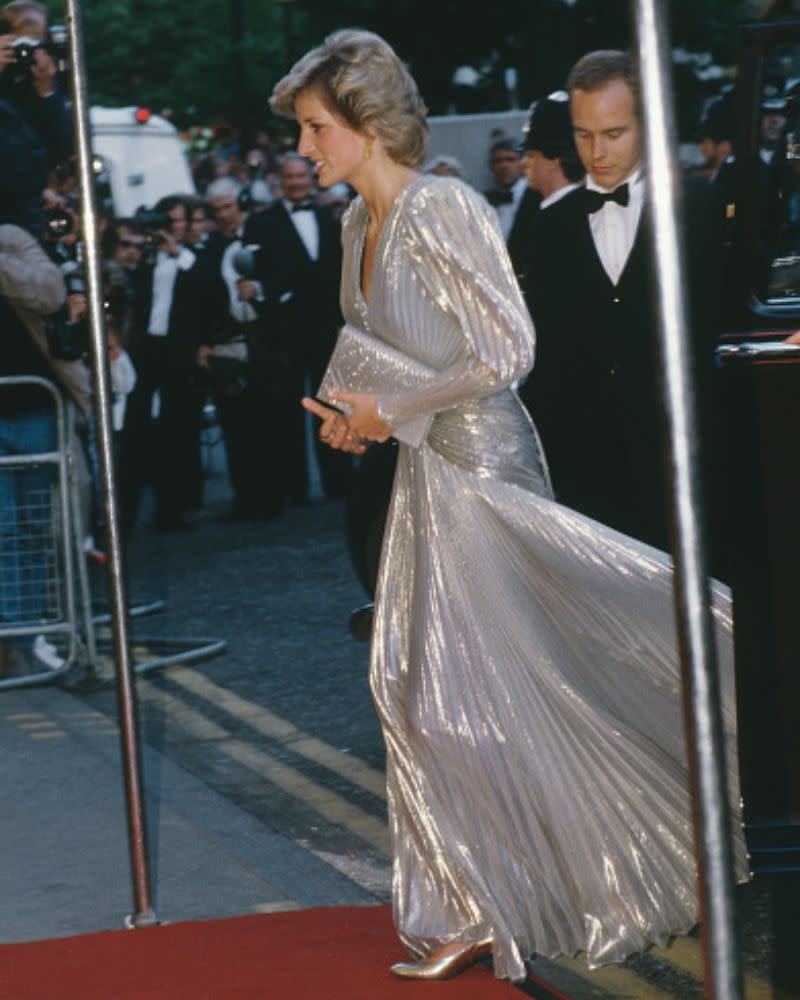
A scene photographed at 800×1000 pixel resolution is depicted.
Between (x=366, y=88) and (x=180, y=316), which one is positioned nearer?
(x=366, y=88)

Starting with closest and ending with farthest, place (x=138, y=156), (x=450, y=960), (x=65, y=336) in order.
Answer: (x=450, y=960), (x=65, y=336), (x=138, y=156)

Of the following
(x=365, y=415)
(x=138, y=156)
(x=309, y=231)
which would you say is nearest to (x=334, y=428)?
(x=365, y=415)

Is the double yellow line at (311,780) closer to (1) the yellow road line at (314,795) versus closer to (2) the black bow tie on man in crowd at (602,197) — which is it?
(1) the yellow road line at (314,795)

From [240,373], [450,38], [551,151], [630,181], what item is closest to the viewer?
[630,181]

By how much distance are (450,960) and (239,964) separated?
1.66 feet

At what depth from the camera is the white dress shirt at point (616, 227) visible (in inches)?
232

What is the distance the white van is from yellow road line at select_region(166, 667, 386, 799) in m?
10.6

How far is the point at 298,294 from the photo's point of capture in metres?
12.5

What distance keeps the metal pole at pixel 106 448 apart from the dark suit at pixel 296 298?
7.90m

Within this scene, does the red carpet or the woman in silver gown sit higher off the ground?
the woman in silver gown

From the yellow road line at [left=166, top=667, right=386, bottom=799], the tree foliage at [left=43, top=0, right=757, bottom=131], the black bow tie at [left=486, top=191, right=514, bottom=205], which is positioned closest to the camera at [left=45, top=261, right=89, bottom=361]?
the yellow road line at [left=166, top=667, right=386, bottom=799]

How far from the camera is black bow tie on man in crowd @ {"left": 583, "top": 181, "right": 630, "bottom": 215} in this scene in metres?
5.87

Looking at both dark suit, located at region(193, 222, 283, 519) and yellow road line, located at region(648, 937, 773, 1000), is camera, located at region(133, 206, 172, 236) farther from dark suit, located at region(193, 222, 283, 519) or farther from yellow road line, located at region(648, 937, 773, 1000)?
yellow road line, located at region(648, 937, 773, 1000)

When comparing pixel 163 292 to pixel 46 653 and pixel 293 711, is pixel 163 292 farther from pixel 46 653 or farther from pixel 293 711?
pixel 293 711
